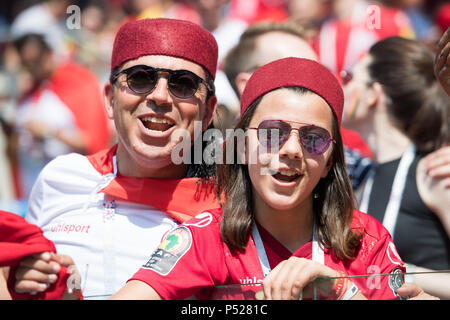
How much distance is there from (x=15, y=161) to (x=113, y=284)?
405 cm

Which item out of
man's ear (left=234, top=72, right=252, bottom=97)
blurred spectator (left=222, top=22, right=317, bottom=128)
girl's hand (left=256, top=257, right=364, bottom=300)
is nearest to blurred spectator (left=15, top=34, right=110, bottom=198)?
blurred spectator (left=222, top=22, right=317, bottom=128)

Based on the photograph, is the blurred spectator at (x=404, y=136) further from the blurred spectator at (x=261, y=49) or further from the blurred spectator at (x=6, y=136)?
the blurred spectator at (x=6, y=136)

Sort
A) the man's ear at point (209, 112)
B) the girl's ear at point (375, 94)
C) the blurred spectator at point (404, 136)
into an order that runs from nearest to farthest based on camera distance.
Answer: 1. the man's ear at point (209, 112)
2. the blurred spectator at point (404, 136)
3. the girl's ear at point (375, 94)

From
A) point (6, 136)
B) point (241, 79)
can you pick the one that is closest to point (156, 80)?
point (241, 79)

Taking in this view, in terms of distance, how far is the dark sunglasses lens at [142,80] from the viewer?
256 cm

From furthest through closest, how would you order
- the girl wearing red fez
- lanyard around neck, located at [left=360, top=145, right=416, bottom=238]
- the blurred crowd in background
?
the blurred crowd in background
lanyard around neck, located at [left=360, top=145, right=416, bottom=238]
the girl wearing red fez

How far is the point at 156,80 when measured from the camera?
2.56 m

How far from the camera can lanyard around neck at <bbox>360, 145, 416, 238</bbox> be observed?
3.56 m

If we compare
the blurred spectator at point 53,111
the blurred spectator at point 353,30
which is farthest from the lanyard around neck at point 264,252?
the blurred spectator at point 53,111

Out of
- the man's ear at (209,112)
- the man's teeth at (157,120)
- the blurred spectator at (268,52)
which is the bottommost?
the man's teeth at (157,120)

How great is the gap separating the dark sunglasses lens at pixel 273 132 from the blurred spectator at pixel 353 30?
250 centimetres

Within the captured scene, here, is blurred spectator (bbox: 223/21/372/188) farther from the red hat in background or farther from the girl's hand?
the red hat in background
